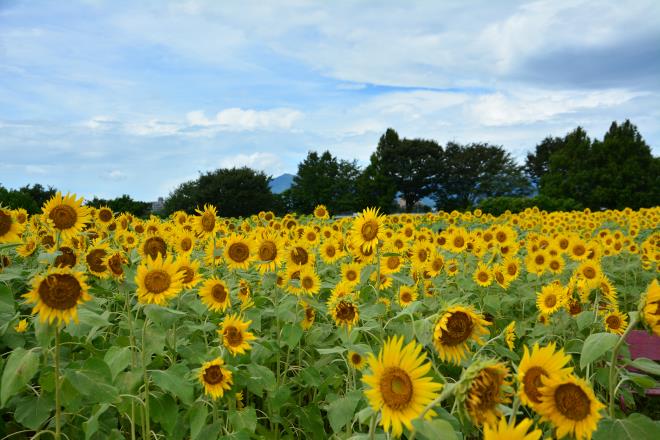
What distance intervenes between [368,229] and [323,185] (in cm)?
6448

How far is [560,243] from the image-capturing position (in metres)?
6.60

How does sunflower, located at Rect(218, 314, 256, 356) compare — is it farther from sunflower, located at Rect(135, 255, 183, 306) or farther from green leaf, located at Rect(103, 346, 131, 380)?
green leaf, located at Rect(103, 346, 131, 380)

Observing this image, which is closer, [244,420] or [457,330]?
[457,330]

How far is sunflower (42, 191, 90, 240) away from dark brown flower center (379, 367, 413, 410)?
2.15 meters

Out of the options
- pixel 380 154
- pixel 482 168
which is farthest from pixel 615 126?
pixel 380 154

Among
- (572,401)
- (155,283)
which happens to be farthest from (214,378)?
(572,401)

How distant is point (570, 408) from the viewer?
1673mm

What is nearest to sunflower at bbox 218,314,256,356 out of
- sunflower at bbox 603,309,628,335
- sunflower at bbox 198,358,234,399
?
sunflower at bbox 198,358,234,399

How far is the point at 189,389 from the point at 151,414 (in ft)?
1.37

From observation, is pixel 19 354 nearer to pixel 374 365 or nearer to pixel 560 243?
pixel 374 365

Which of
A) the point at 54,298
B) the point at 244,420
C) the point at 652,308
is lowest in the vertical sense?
the point at 244,420

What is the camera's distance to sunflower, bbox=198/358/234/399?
2.52 metres

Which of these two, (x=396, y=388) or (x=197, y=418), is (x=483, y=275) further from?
(x=396, y=388)

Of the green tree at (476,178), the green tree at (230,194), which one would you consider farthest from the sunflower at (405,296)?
the green tree at (476,178)
